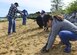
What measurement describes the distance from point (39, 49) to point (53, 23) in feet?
4.46

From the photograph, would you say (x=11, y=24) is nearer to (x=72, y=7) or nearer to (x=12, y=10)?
(x=12, y=10)

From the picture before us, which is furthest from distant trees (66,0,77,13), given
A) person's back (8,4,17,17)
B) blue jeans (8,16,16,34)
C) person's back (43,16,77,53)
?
person's back (43,16,77,53)

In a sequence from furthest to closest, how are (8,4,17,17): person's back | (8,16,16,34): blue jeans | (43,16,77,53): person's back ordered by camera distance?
(8,4,17,17): person's back < (8,16,16,34): blue jeans < (43,16,77,53): person's back

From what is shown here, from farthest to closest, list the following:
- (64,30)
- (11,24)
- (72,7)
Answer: (72,7) < (11,24) < (64,30)

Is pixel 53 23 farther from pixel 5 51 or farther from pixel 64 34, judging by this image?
pixel 5 51

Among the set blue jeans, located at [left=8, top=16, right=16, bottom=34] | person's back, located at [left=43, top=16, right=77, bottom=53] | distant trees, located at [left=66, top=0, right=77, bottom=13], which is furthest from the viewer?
distant trees, located at [left=66, top=0, right=77, bottom=13]

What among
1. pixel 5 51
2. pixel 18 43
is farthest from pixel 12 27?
pixel 5 51

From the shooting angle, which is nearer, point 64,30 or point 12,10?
point 64,30

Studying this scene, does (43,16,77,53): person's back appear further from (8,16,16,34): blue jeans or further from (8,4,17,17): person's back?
(8,4,17,17): person's back

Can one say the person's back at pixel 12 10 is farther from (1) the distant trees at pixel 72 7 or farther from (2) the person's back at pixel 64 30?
(1) the distant trees at pixel 72 7

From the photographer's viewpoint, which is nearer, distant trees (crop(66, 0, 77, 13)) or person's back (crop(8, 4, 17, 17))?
person's back (crop(8, 4, 17, 17))

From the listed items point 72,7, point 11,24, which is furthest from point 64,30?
point 72,7

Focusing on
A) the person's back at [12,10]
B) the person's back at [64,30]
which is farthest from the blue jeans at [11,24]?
the person's back at [64,30]

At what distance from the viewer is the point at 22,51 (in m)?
9.63
